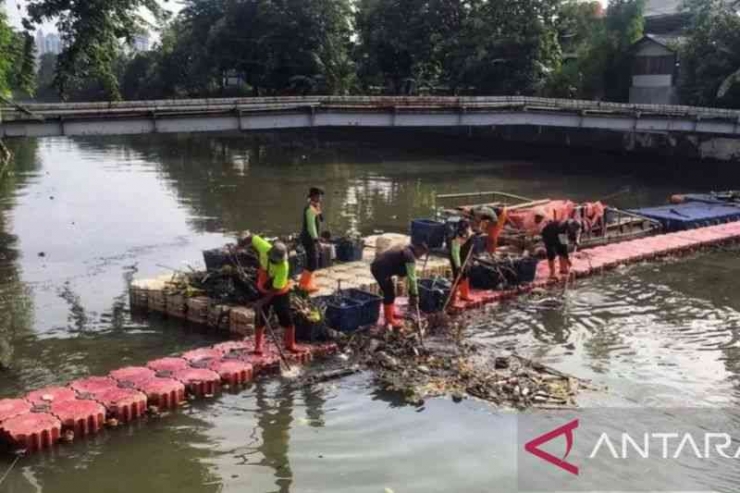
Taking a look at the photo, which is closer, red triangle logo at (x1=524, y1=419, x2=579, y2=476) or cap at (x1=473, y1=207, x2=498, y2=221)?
red triangle logo at (x1=524, y1=419, x2=579, y2=476)

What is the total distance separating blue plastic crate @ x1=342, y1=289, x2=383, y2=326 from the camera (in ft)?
41.2

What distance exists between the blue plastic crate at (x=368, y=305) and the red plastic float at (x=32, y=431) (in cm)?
517

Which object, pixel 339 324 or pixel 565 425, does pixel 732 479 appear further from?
pixel 339 324

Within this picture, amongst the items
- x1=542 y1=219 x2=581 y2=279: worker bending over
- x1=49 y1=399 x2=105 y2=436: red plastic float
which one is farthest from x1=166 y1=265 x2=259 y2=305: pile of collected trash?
x1=542 y1=219 x2=581 y2=279: worker bending over

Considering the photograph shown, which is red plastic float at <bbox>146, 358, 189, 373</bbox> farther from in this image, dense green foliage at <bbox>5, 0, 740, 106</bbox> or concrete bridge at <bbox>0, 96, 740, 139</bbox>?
dense green foliage at <bbox>5, 0, 740, 106</bbox>

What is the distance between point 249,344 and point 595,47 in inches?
1625

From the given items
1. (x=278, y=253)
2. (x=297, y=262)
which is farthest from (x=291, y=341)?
(x=297, y=262)

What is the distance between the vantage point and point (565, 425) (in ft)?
31.2

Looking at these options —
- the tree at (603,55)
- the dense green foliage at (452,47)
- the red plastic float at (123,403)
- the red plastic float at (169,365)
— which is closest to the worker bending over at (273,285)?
the red plastic float at (169,365)

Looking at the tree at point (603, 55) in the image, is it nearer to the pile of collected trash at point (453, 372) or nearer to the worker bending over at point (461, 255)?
the worker bending over at point (461, 255)

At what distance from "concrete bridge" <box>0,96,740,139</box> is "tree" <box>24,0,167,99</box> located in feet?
6.41

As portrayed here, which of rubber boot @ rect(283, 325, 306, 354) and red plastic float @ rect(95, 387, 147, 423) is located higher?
rubber boot @ rect(283, 325, 306, 354)

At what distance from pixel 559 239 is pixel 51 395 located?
10473 mm

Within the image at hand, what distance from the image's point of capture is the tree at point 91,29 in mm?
20436
